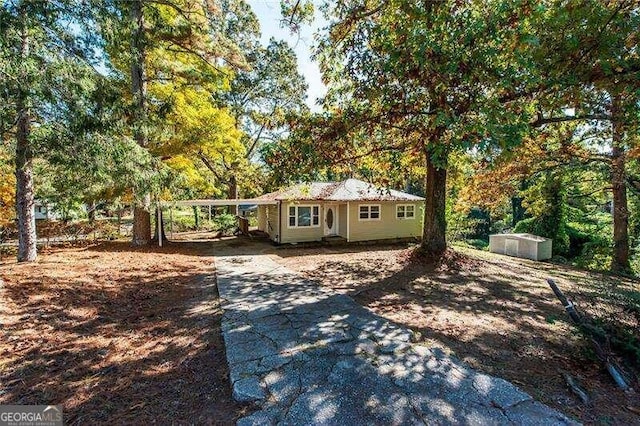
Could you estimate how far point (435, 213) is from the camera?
31.7 feet

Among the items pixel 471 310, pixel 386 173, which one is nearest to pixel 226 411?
pixel 471 310

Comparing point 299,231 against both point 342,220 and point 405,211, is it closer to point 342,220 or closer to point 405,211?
point 342,220

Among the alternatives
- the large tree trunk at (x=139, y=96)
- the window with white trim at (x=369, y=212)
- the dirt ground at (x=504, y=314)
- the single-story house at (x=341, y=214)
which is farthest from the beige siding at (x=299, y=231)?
the large tree trunk at (x=139, y=96)

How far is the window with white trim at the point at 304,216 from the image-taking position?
49.8 feet

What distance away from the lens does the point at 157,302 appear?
605 centimetres

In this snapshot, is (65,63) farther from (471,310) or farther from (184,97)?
(471,310)

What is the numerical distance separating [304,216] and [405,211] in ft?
17.8

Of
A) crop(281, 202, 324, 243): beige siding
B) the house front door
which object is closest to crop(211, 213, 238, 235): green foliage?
crop(281, 202, 324, 243): beige siding

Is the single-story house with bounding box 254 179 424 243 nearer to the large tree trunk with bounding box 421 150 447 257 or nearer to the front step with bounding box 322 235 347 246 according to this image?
the front step with bounding box 322 235 347 246

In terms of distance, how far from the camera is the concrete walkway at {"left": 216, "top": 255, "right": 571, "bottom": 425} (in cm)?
276

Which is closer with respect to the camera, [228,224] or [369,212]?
[369,212]

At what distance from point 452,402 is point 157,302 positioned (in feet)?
17.5

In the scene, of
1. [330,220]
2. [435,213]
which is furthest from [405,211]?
[435,213]

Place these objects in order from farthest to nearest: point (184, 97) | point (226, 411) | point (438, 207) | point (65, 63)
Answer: point (184, 97)
point (438, 207)
point (65, 63)
point (226, 411)
